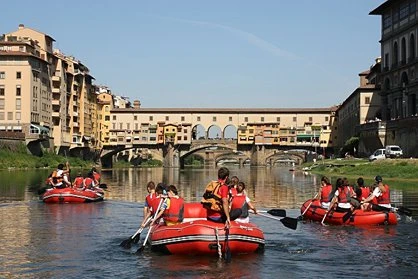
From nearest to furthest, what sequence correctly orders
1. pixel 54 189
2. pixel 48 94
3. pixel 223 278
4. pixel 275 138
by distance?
pixel 223 278
pixel 54 189
pixel 48 94
pixel 275 138

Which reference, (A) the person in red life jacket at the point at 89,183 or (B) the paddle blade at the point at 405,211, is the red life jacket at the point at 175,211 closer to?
(B) the paddle blade at the point at 405,211

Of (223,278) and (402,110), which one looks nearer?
(223,278)

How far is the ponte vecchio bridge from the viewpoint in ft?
461

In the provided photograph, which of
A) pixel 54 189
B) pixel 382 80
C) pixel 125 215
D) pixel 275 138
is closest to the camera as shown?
pixel 125 215

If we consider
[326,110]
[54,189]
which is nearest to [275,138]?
[326,110]

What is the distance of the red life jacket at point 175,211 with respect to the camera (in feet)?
63.1

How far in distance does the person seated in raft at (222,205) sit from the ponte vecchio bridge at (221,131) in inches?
4703

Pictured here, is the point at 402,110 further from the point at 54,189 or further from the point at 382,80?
the point at 54,189

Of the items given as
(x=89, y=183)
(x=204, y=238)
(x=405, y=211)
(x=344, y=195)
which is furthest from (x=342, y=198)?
(x=89, y=183)

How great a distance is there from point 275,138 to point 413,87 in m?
58.5

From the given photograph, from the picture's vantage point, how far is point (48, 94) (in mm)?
111438

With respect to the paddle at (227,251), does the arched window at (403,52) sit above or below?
above

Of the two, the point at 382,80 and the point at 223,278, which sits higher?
the point at 382,80

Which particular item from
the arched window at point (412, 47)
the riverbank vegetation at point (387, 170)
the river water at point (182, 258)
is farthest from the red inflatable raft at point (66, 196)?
the arched window at point (412, 47)
